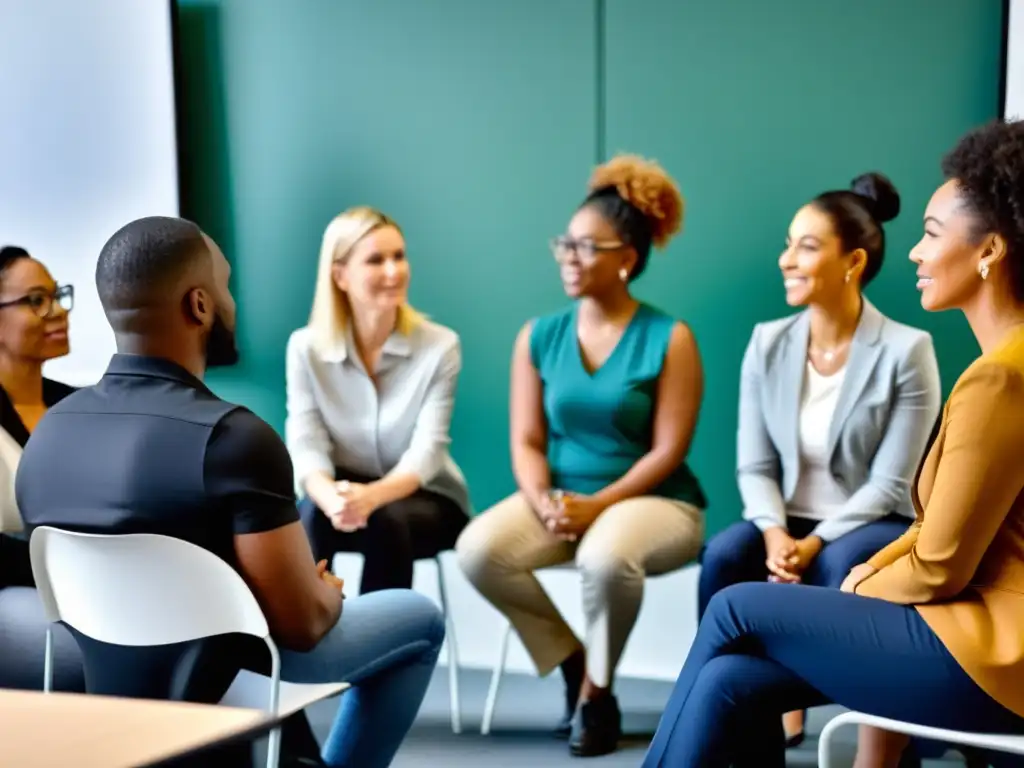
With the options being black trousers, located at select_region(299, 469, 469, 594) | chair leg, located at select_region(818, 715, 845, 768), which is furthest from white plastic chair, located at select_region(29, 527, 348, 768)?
black trousers, located at select_region(299, 469, 469, 594)

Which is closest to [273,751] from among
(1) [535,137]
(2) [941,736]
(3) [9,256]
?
(2) [941,736]

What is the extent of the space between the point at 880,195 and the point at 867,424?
650mm

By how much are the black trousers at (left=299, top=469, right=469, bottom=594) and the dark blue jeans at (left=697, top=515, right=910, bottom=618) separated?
74cm

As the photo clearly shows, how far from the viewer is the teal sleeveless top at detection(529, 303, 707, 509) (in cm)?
317

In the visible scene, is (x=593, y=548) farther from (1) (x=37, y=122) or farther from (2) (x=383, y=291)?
(1) (x=37, y=122)

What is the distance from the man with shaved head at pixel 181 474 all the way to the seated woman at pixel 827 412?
1.19 m

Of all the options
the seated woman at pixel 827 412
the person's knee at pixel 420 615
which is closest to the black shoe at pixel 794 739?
the seated woman at pixel 827 412

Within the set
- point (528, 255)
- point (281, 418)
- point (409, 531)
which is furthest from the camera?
point (281, 418)

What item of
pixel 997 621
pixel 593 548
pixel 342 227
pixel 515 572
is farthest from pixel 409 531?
pixel 997 621

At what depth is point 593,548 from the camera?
2.92 metres

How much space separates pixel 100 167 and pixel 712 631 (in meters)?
2.98

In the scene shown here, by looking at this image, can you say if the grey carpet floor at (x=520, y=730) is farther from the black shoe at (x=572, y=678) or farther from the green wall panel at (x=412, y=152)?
the green wall panel at (x=412, y=152)

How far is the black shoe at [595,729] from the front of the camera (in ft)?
9.53

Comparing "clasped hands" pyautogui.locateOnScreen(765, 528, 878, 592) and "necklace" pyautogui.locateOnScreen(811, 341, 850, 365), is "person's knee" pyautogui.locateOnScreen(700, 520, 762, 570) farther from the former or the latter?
"necklace" pyautogui.locateOnScreen(811, 341, 850, 365)
